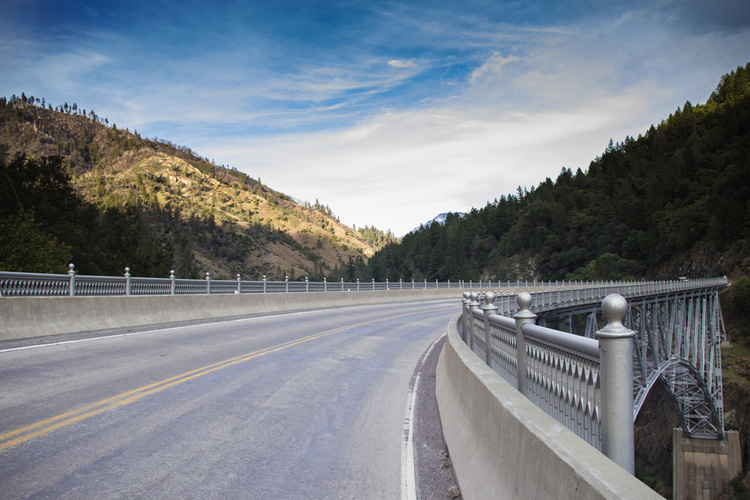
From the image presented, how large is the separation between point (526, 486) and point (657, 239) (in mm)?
116300

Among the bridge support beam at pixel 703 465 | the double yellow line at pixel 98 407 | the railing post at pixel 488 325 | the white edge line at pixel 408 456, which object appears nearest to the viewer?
the white edge line at pixel 408 456

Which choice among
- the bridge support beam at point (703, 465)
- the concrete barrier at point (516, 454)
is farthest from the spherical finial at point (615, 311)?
the bridge support beam at point (703, 465)

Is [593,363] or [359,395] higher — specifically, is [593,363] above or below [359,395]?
above

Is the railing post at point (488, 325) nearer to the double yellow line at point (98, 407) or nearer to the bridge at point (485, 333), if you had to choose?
the bridge at point (485, 333)

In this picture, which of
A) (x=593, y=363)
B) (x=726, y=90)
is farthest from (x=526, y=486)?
(x=726, y=90)

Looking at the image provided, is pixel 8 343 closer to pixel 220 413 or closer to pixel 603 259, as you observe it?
pixel 220 413

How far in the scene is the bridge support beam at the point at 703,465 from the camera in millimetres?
41844

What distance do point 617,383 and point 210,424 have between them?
16.6 ft

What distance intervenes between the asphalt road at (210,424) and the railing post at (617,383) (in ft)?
8.05

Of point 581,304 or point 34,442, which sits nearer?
point 34,442

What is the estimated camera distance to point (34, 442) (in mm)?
5219

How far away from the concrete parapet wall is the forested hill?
8088 cm

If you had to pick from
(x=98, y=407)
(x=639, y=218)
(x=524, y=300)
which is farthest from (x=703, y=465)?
(x=639, y=218)

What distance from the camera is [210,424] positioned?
633 centimetres
